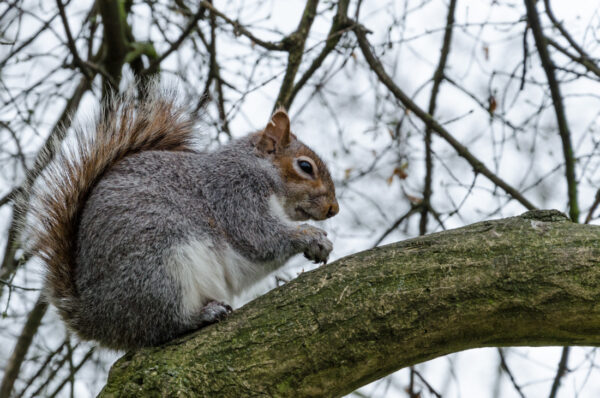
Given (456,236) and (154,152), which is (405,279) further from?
(154,152)

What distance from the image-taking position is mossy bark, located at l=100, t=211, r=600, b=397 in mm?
1670

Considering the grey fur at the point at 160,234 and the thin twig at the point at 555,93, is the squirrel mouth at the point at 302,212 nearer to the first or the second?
the grey fur at the point at 160,234

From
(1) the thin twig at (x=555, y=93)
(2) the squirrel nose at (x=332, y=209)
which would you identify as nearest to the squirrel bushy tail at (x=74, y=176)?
(2) the squirrel nose at (x=332, y=209)

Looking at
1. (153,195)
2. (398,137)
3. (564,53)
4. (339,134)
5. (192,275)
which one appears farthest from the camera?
(339,134)

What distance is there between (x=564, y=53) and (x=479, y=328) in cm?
172

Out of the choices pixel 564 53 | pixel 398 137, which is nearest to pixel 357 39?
pixel 398 137

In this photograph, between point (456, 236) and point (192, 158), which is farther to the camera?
point (192, 158)

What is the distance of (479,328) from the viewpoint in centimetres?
170

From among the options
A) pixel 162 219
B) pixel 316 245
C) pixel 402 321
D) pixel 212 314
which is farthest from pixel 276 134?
pixel 402 321

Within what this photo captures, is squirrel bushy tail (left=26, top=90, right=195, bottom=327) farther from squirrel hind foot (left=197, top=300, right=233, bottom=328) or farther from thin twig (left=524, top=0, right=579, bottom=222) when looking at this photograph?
thin twig (left=524, top=0, right=579, bottom=222)

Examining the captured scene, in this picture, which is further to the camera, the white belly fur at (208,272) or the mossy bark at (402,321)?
the white belly fur at (208,272)

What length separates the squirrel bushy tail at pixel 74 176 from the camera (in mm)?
2174

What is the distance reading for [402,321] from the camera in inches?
66.2

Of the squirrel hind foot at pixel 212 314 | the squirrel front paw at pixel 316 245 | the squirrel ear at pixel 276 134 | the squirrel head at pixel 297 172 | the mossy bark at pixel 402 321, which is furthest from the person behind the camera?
the squirrel ear at pixel 276 134
